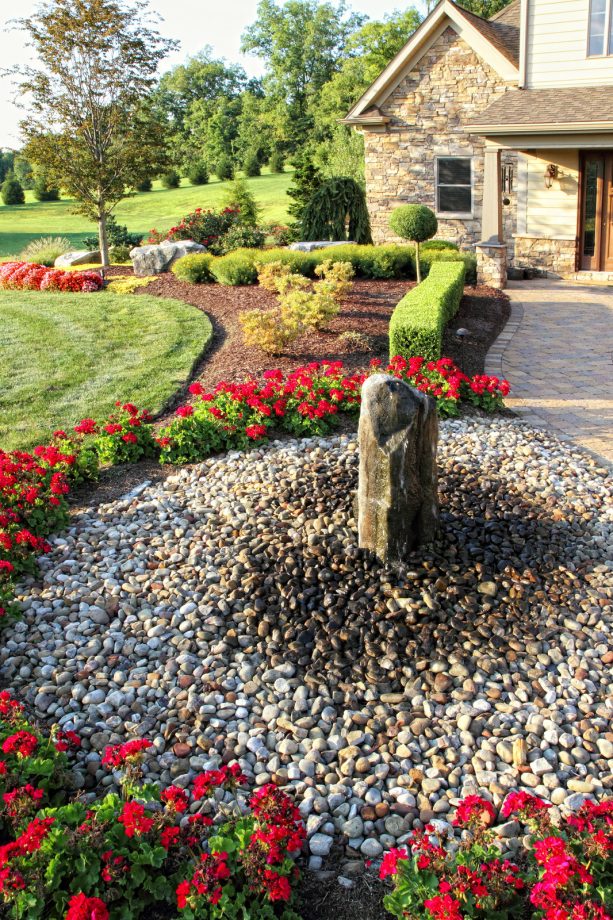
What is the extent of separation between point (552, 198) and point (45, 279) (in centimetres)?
1008

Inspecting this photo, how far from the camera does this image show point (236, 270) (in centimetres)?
1445

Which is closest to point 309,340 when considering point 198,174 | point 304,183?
point 304,183

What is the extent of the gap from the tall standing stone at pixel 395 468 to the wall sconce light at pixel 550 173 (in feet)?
39.8

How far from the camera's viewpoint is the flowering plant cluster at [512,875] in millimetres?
2666

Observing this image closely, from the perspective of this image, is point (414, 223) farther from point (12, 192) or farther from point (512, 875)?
point (12, 192)

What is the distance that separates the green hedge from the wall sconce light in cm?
585

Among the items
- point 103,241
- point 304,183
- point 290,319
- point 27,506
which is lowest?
point 27,506

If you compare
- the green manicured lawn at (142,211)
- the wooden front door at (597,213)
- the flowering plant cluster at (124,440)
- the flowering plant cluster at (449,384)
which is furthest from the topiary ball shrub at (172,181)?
the flowering plant cluster at (124,440)

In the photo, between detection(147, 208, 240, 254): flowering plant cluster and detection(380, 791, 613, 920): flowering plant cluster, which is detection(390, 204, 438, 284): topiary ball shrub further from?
detection(380, 791, 613, 920): flowering plant cluster

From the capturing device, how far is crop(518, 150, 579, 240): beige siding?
15109 mm

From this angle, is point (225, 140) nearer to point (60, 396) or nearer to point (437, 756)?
point (60, 396)

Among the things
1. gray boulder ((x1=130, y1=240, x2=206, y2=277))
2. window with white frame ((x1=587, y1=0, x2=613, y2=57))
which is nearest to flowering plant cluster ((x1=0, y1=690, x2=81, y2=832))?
gray boulder ((x1=130, y1=240, x2=206, y2=277))

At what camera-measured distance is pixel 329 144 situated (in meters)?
31.8

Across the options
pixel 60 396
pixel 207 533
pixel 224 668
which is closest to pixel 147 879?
pixel 224 668
